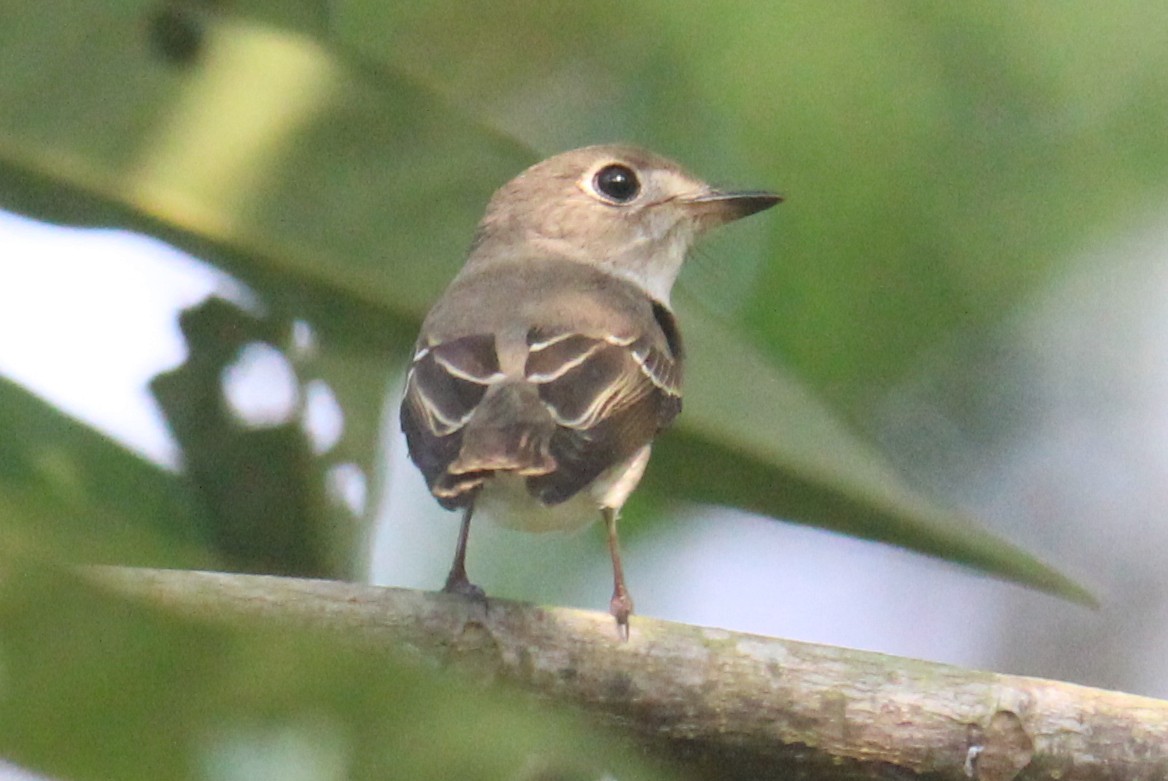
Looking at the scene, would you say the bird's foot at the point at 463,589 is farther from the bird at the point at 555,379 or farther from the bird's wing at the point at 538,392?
the bird's wing at the point at 538,392

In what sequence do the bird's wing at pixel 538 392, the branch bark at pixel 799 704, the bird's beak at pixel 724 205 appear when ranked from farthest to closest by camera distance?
the bird's beak at pixel 724 205, the bird's wing at pixel 538 392, the branch bark at pixel 799 704

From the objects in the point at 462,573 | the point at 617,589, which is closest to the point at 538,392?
the point at 462,573

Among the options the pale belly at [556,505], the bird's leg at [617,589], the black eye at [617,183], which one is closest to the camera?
the bird's leg at [617,589]

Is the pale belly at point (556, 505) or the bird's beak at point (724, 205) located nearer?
the pale belly at point (556, 505)

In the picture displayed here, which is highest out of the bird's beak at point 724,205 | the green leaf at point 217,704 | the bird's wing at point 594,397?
the bird's beak at point 724,205

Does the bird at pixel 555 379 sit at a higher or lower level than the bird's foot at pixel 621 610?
higher

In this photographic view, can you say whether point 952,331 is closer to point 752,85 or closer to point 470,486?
point 752,85

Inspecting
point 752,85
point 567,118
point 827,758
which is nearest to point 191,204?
point 752,85

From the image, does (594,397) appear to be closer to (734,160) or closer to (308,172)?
(734,160)

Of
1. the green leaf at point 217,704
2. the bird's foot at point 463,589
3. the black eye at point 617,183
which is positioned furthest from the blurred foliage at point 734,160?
the black eye at point 617,183
